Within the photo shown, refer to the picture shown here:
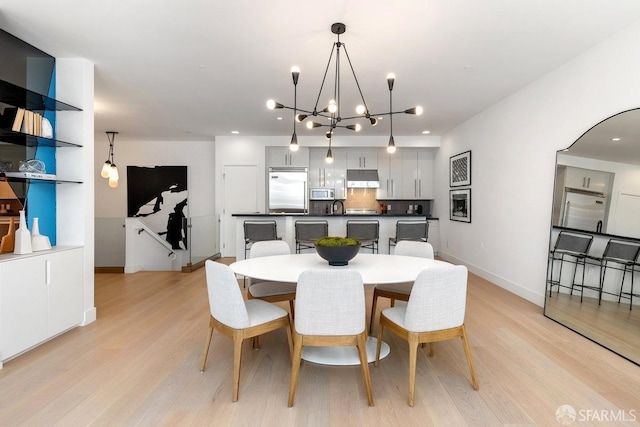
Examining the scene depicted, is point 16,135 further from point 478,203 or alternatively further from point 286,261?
point 478,203

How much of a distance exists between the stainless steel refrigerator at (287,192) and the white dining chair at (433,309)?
17.3 feet

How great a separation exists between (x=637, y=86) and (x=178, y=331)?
4.35 m

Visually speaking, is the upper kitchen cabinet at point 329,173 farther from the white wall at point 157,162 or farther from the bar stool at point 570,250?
the bar stool at point 570,250

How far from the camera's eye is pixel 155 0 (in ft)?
7.66

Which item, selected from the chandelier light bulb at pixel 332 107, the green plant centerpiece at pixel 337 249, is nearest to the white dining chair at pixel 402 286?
the green plant centerpiece at pixel 337 249

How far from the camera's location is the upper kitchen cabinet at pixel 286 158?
7.25m

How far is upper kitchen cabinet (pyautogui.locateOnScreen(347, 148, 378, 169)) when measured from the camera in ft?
24.5

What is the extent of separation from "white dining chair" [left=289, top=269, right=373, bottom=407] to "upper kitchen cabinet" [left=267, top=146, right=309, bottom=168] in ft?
18.4

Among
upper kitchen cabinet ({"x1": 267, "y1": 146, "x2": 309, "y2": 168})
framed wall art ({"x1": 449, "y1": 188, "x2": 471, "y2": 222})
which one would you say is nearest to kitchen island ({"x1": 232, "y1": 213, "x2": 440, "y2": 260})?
framed wall art ({"x1": 449, "y1": 188, "x2": 471, "y2": 222})

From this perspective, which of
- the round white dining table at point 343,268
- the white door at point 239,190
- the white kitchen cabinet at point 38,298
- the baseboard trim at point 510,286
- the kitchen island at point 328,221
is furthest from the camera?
the white door at point 239,190

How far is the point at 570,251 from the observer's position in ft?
10.6

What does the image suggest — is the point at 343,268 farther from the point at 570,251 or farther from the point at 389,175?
the point at 389,175

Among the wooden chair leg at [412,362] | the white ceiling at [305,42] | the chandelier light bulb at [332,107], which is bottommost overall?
the wooden chair leg at [412,362]

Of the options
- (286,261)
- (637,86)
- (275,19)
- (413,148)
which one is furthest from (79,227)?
(413,148)
